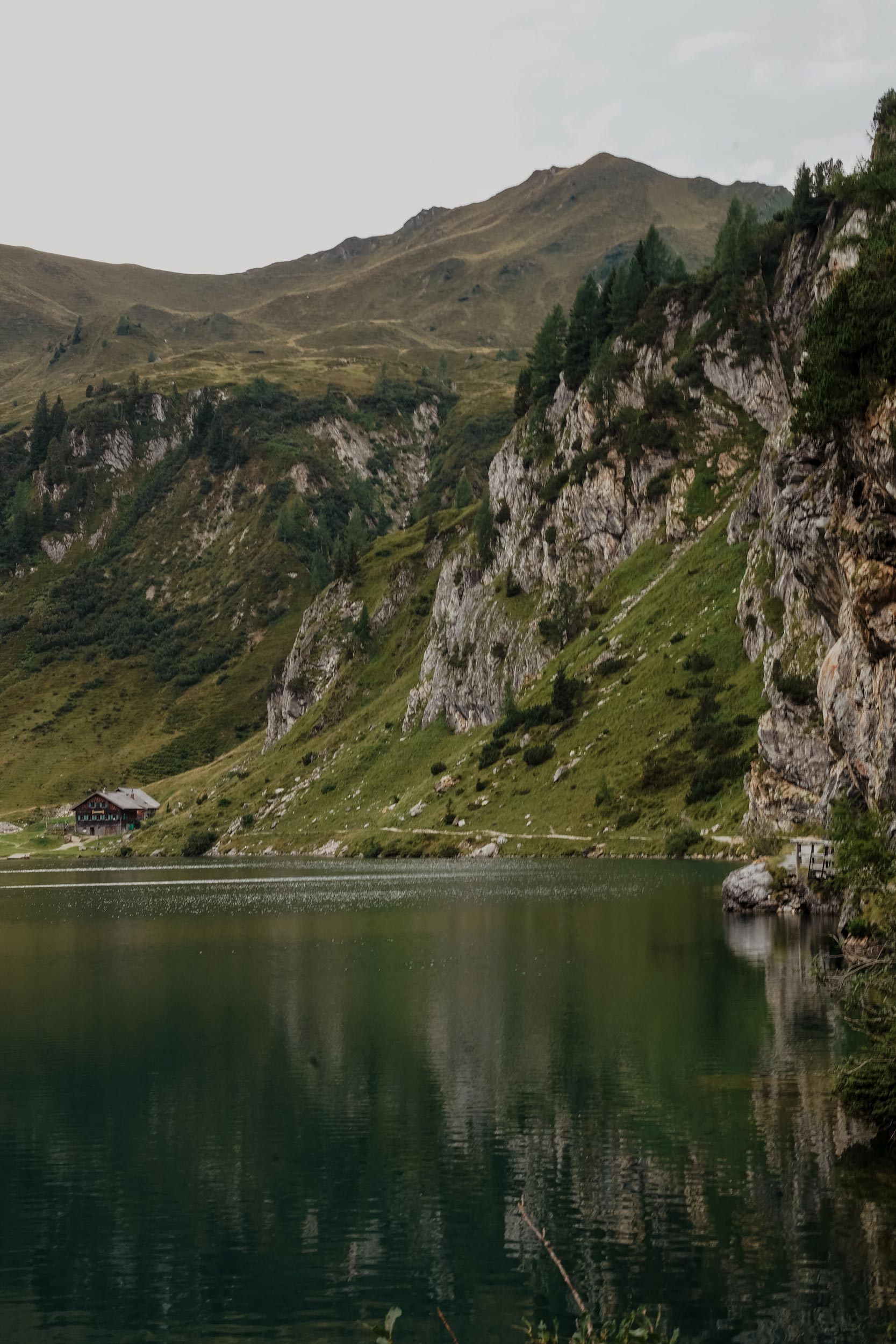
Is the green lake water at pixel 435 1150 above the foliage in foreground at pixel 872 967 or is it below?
below

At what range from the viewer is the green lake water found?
76.6 ft

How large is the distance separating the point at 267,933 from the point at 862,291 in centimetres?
5829

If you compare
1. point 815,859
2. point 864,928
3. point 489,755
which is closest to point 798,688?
point 815,859

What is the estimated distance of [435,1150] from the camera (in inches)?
1296

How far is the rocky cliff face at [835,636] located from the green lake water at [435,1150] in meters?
12.7

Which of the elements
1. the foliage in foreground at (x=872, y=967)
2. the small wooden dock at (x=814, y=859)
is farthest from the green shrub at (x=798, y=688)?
the foliage in foreground at (x=872, y=967)

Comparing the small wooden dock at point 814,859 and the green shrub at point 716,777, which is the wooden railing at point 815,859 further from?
the green shrub at point 716,777

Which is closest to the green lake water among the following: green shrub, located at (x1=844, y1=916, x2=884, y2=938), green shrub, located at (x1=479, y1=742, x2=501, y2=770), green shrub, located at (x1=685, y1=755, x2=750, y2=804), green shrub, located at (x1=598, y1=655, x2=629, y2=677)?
green shrub, located at (x1=844, y1=916, x2=884, y2=938)

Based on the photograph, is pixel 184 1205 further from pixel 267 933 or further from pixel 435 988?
pixel 267 933

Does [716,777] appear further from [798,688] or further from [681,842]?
[798,688]

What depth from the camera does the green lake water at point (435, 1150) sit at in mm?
23344

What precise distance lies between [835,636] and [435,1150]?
6705 centimetres

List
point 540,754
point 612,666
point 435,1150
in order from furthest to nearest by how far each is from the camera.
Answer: point 612,666 < point 540,754 < point 435,1150

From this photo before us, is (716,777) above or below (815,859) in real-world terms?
above
